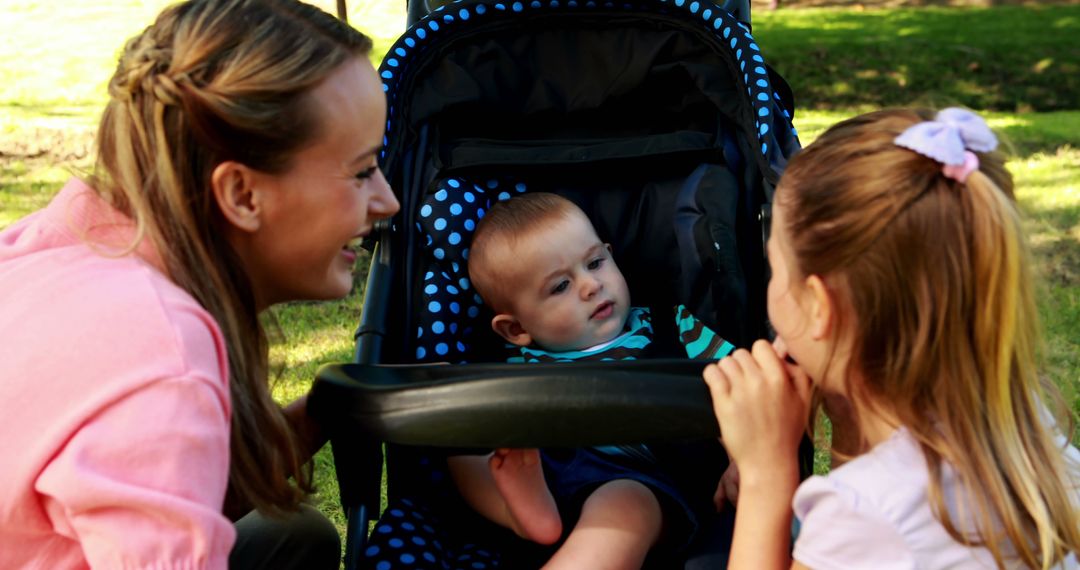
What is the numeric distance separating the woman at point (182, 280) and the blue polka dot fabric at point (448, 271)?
1.44 ft

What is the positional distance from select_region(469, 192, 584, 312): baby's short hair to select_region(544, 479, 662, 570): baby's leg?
1.86 feet

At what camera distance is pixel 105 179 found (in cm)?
157

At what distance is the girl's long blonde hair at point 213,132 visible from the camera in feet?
4.86

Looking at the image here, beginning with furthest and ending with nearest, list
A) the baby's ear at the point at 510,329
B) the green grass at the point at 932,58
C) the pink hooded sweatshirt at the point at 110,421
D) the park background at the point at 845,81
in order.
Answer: the green grass at the point at 932,58 < the park background at the point at 845,81 < the baby's ear at the point at 510,329 < the pink hooded sweatshirt at the point at 110,421

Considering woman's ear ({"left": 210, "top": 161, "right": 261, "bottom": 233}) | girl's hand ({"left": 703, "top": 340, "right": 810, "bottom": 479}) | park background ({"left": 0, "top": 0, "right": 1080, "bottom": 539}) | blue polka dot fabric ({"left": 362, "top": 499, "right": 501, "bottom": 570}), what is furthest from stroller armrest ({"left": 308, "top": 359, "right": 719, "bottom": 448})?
park background ({"left": 0, "top": 0, "right": 1080, "bottom": 539})

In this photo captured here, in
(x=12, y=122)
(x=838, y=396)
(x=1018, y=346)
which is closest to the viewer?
(x=1018, y=346)

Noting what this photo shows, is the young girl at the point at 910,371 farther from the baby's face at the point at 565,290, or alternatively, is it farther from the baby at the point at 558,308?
the baby's face at the point at 565,290

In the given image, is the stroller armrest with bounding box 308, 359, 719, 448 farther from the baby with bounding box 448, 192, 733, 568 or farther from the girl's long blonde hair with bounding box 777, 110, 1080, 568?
the baby with bounding box 448, 192, 733, 568

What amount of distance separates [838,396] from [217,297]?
0.90m

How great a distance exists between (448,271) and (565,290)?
0.81 feet

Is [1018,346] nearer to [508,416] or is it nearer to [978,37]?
[508,416]


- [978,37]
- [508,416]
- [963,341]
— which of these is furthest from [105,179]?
[978,37]

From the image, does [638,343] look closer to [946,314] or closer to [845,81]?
[946,314]

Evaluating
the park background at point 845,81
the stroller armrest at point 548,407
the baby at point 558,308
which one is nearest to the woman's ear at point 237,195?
the stroller armrest at point 548,407
